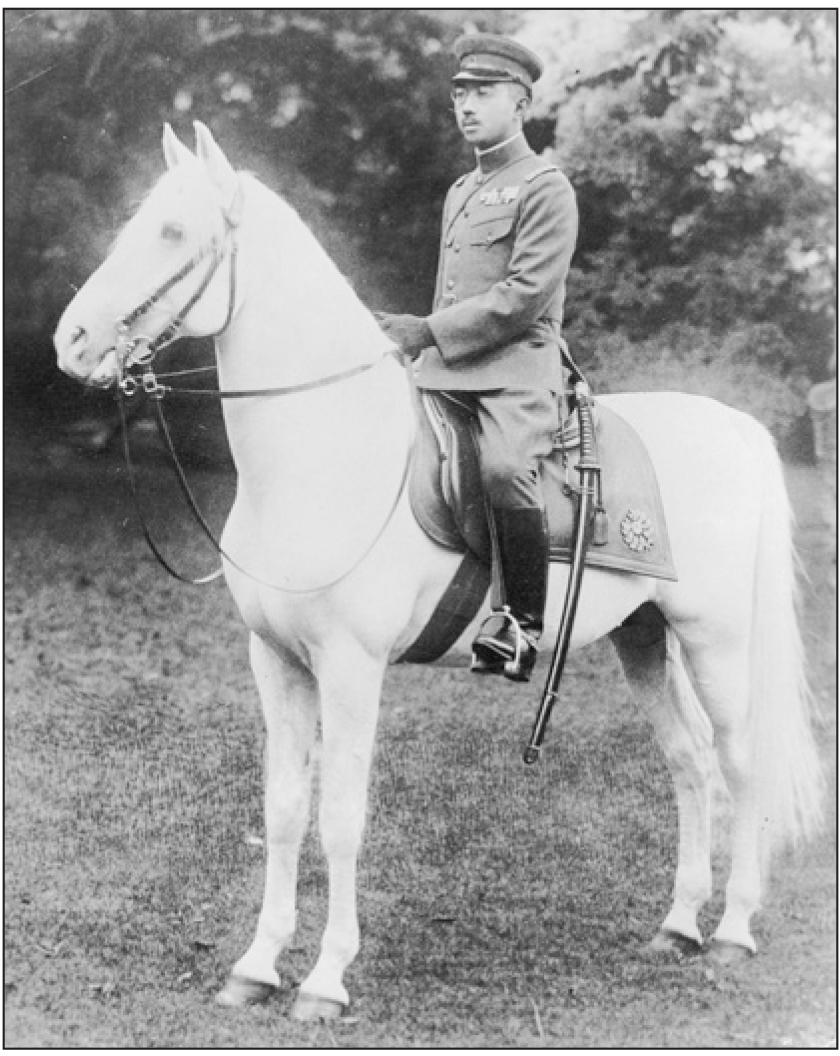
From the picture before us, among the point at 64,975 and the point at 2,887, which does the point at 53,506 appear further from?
the point at 64,975

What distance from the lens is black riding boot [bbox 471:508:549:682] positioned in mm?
4438

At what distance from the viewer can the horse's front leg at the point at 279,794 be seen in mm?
4488

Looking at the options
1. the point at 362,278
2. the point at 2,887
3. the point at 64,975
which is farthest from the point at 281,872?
the point at 362,278

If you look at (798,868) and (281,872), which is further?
(798,868)

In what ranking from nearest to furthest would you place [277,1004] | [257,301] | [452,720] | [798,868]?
[257,301], [277,1004], [798,868], [452,720]

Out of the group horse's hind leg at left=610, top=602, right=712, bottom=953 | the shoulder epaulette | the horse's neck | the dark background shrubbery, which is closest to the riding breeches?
the horse's neck

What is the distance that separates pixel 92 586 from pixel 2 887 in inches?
90.9

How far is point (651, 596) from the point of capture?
16.6 ft

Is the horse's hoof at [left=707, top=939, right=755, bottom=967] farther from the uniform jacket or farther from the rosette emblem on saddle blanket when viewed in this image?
the uniform jacket

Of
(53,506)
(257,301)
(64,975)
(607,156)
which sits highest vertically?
(607,156)

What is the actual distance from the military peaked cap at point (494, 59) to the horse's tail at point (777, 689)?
1924mm

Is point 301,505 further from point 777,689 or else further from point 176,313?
point 777,689

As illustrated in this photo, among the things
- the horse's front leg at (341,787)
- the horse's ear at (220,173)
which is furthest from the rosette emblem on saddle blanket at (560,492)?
the horse's ear at (220,173)

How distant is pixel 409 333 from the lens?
449 cm
